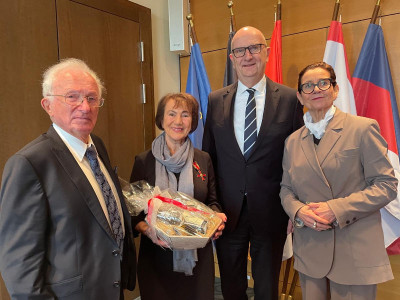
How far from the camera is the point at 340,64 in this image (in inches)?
86.7

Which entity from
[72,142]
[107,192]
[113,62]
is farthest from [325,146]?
[113,62]

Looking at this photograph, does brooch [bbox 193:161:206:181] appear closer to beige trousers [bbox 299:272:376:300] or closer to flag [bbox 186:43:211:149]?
beige trousers [bbox 299:272:376:300]

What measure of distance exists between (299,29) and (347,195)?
167cm

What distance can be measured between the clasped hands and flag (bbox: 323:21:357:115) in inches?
42.1

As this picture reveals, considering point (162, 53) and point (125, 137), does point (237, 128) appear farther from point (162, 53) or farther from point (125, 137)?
point (162, 53)

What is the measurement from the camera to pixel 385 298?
2.31 meters

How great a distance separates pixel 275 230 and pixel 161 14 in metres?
2.30

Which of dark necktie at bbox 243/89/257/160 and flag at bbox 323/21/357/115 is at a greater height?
flag at bbox 323/21/357/115

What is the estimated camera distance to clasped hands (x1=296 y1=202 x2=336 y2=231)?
1.34 m

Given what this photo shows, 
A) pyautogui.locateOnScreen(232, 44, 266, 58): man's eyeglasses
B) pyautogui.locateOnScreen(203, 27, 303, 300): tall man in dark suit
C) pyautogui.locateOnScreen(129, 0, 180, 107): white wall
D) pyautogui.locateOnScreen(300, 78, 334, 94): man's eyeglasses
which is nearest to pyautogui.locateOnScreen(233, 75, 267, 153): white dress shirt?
pyautogui.locateOnScreen(203, 27, 303, 300): tall man in dark suit

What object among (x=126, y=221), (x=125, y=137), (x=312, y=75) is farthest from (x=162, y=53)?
(x=126, y=221)

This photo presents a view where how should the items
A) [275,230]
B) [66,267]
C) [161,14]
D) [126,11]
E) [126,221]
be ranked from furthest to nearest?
[161,14] → [126,11] → [275,230] → [126,221] → [66,267]

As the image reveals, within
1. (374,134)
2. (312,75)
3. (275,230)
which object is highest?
(312,75)

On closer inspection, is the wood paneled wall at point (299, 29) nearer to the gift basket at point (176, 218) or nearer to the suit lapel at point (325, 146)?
the suit lapel at point (325, 146)
